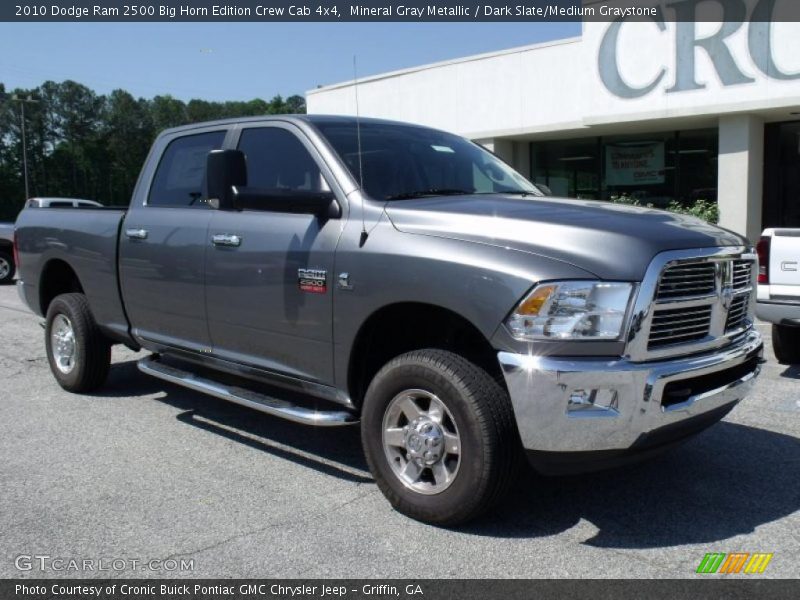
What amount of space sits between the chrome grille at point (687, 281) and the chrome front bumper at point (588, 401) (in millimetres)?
305

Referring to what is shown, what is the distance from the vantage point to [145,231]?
5188 mm

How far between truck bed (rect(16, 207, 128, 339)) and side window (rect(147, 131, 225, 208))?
0.40 metres

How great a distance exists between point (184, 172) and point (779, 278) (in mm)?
4784

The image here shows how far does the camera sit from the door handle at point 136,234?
17.0 ft

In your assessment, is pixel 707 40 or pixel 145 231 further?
pixel 707 40

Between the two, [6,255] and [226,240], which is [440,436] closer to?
[226,240]

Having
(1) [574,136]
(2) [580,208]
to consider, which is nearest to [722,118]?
(1) [574,136]

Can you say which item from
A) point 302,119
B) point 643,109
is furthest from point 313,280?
point 643,109

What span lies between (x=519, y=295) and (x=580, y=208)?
85 cm

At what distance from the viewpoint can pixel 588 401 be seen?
3068mm

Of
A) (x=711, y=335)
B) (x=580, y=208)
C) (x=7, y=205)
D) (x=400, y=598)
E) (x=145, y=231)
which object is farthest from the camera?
(x=7, y=205)

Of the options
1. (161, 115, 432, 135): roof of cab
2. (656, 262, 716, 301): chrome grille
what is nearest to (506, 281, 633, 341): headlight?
(656, 262, 716, 301): chrome grille

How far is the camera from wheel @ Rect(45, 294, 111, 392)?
19.5ft

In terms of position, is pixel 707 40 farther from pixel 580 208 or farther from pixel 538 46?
pixel 580 208
